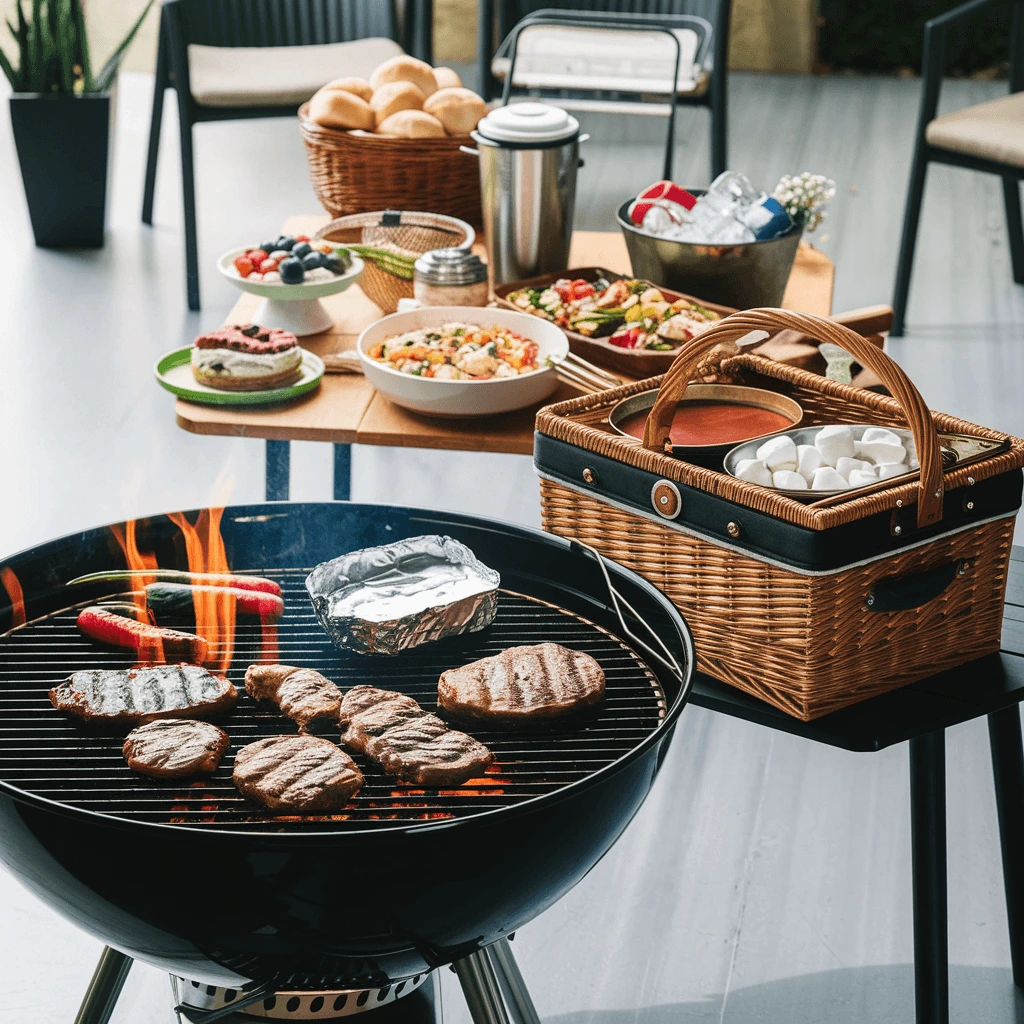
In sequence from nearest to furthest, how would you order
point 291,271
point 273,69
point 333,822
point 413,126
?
point 333,822, point 291,271, point 413,126, point 273,69

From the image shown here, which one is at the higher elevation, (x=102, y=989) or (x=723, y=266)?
(x=723, y=266)

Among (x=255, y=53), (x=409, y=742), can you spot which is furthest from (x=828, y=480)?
(x=255, y=53)

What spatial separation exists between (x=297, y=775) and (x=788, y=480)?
557mm

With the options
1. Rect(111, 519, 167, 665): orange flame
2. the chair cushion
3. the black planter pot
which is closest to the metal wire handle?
Rect(111, 519, 167, 665): orange flame

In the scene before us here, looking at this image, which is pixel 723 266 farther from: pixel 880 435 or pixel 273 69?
pixel 273 69

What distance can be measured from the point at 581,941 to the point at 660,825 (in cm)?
29

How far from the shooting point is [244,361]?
75.6 inches

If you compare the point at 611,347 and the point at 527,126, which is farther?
the point at 527,126

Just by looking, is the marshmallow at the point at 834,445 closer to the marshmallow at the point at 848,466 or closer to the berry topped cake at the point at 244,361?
the marshmallow at the point at 848,466

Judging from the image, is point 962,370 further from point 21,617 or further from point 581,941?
point 21,617

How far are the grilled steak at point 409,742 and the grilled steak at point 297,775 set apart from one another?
0.09 feet

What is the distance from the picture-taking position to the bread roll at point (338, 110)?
99.0 inches

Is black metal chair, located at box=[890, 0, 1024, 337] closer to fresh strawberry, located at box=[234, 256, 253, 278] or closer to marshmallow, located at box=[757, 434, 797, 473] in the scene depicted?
fresh strawberry, located at box=[234, 256, 253, 278]

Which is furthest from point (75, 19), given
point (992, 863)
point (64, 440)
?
point (992, 863)
